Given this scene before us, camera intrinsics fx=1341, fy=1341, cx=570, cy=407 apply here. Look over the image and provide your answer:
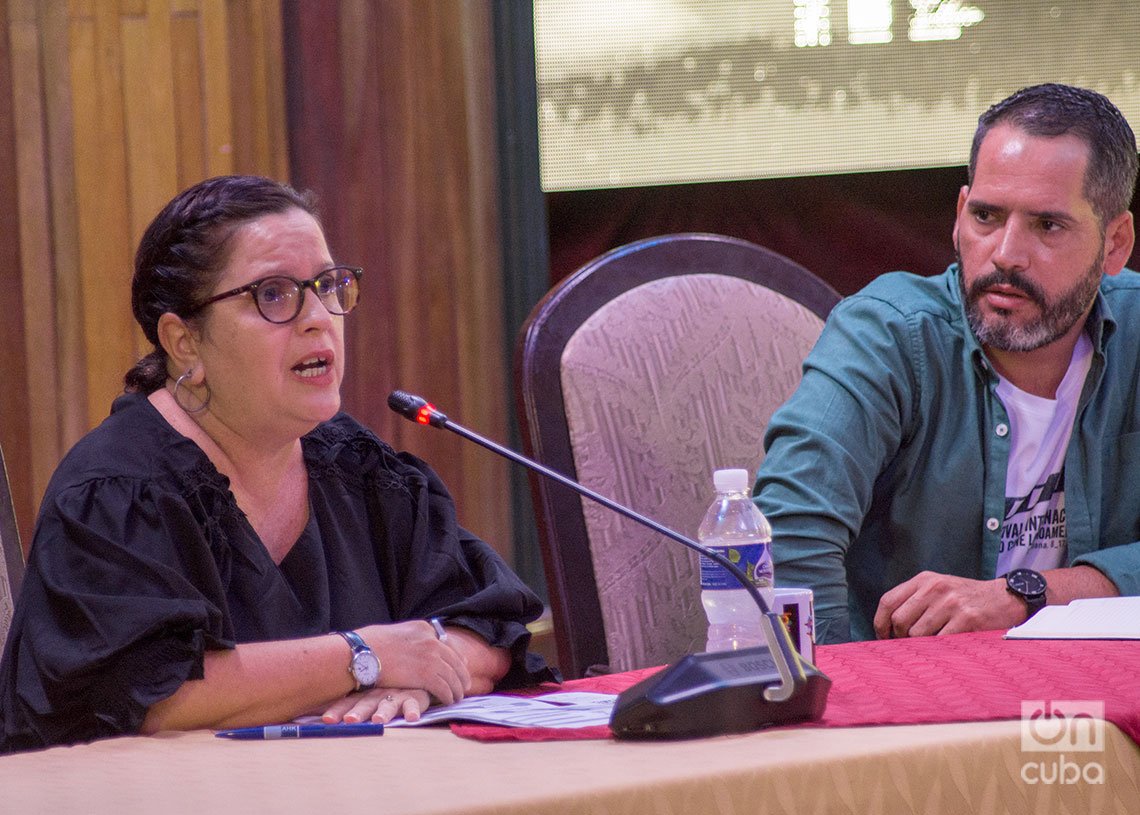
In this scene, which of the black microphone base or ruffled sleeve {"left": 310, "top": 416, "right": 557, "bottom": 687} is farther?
ruffled sleeve {"left": 310, "top": 416, "right": 557, "bottom": 687}

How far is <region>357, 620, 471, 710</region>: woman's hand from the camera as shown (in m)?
1.38

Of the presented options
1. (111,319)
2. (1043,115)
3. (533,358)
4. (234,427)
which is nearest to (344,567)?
(234,427)

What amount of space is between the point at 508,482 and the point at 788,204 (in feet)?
3.54

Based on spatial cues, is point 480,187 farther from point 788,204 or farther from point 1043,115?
point 1043,115

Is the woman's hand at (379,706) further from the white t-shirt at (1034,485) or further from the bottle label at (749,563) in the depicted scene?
the white t-shirt at (1034,485)

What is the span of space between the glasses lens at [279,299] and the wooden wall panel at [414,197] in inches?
55.7

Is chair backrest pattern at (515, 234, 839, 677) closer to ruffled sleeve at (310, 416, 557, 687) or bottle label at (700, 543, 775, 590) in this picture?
ruffled sleeve at (310, 416, 557, 687)

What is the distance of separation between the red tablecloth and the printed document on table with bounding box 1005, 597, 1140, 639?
0.05 ft

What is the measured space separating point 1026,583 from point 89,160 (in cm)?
213

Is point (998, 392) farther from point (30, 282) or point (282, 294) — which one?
point (30, 282)

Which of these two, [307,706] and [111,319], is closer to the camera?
[307,706]

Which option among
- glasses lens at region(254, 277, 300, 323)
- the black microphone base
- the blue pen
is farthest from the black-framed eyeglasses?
the black microphone base

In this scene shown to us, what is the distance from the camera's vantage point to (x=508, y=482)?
10.6ft

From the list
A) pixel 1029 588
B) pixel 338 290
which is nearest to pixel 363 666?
pixel 338 290
